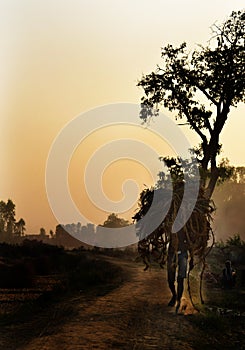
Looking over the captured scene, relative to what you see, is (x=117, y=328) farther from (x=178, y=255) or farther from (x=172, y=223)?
(x=172, y=223)

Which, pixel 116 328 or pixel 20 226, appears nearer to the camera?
pixel 116 328

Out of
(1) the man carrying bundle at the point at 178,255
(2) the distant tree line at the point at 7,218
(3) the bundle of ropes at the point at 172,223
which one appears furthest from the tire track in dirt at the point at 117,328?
(2) the distant tree line at the point at 7,218

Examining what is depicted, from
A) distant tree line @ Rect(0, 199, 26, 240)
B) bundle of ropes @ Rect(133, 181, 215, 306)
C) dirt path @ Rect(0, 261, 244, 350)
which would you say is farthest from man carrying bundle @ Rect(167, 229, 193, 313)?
distant tree line @ Rect(0, 199, 26, 240)

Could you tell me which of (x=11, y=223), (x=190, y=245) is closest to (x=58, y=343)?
(x=190, y=245)

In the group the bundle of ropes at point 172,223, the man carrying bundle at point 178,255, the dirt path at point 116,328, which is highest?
the bundle of ropes at point 172,223

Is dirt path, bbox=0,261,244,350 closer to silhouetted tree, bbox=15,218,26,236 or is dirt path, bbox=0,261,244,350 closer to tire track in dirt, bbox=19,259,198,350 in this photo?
tire track in dirt, bbox=19,259,198,350

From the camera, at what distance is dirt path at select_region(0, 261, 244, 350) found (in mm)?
8719

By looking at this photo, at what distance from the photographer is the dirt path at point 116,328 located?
343 inches

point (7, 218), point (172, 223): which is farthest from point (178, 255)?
point (7, 218)

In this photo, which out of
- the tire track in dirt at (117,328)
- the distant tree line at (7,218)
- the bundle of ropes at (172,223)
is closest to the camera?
the tire track in dirt at (117,328)

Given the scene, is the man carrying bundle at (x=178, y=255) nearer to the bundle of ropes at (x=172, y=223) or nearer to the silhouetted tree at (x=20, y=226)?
the bundle of ropes at (x=172, y=223)

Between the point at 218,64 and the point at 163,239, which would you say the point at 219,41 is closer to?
the point at 218,64

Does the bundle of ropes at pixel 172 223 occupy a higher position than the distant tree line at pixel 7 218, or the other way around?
the distant tree line at pixel 7 218

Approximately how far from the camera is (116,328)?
1005 centimetres
